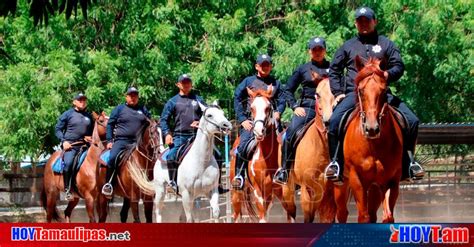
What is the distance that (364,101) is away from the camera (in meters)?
11.2

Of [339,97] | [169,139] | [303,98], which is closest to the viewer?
[339,97]

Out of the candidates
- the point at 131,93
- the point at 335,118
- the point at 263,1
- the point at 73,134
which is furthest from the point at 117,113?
the point at 263,1

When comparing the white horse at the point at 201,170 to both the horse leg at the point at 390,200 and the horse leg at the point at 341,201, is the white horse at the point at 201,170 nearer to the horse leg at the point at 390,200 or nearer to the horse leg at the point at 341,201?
the horse leg at the point at 341,201

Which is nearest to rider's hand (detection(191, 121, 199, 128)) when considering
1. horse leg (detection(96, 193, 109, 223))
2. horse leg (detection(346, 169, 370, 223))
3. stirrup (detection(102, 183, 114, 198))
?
stirrup (detection(102, 183, 114, 198))

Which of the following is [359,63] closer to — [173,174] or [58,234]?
[58,234]

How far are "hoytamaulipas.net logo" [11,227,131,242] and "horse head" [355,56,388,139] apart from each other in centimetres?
273

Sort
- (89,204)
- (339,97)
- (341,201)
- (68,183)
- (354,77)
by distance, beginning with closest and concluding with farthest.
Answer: (354,77)
(339,97)
(341,201)
(89,204)
(68,183)

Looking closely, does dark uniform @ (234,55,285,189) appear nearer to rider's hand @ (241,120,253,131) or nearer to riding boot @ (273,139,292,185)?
rider's hand @ (241,120,253,131)

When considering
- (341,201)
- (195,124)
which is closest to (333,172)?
(341,201)

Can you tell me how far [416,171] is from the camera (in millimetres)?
11391

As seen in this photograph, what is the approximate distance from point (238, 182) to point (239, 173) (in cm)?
19

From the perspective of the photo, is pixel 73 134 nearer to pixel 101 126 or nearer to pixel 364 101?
pixel 101 126

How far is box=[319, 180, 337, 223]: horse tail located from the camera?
1288cm

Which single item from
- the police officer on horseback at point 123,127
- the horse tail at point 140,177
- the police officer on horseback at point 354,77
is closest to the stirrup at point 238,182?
the horse tail at point 140,177
